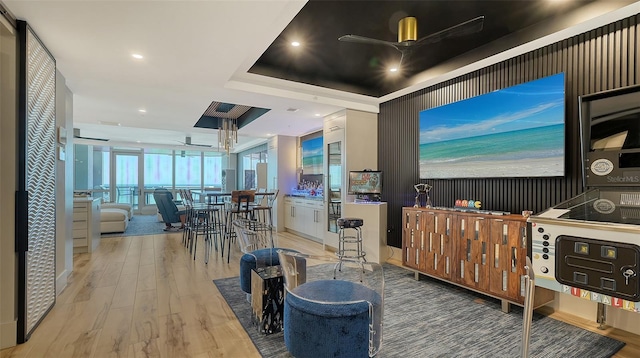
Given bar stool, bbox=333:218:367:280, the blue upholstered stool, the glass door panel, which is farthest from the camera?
the glass door panel

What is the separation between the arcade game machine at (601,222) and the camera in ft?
5.62

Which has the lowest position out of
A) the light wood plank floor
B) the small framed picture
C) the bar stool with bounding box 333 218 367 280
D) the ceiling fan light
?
the light wood plank floor

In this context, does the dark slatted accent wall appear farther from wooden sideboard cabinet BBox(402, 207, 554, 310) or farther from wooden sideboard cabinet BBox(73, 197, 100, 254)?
wooden sideboard cabinet BBox(73, 197, 100, 254)

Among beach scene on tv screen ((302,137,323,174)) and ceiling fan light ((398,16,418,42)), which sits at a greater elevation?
ceiling fan light ((398,16,418,42))

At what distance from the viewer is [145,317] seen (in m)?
2.64

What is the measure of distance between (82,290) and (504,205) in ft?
15.8

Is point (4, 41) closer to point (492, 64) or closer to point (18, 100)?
point (18, 100)

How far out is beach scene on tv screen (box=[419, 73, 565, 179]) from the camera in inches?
108

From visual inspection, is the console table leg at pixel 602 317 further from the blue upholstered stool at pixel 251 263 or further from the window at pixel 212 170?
the window at pixel 212 170

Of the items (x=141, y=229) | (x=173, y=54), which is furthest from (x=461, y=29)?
(x=141, y=229)

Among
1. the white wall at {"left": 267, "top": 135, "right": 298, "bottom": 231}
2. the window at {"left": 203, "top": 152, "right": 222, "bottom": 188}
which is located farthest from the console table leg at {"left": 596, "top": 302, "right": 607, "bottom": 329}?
the window at {"left": 203, "top": 152, "right": 222, "bottom": 188}

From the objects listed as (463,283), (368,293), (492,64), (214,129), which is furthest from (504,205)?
(214,129)

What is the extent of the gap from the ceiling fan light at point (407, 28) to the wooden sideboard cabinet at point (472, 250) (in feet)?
6.26

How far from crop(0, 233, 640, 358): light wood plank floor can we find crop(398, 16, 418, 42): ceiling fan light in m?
2.95
